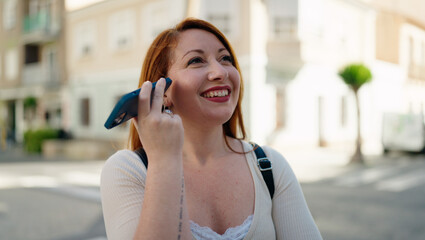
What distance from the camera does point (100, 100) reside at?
22484 mm

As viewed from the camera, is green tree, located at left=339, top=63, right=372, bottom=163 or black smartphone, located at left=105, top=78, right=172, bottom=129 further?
green tree, located at left=339, top=63, right=372, bottom=163

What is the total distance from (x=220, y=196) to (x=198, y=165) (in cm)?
16

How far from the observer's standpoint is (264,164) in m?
1.72

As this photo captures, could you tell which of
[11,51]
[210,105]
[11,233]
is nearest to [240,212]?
[210,105]

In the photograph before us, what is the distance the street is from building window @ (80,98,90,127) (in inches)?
445

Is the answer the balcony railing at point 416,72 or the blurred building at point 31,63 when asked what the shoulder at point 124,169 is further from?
the balcony railing at point 416,72

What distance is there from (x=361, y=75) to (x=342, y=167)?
296 centimetres

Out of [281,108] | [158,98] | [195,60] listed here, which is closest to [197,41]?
[195,60]

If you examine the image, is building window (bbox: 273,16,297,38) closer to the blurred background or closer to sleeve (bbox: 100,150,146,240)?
the blurred background

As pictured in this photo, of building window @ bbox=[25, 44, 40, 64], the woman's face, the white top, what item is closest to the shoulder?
the white top

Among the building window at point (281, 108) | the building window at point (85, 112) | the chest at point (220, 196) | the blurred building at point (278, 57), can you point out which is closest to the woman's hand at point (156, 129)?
the chest at point (220, 196)

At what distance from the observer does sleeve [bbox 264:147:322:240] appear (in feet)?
5.38

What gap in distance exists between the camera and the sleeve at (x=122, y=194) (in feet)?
4.46

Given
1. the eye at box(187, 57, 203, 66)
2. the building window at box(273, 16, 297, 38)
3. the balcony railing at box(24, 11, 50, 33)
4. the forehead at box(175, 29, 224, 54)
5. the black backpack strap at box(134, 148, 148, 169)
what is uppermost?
the balcony railing at box(24, 11, 50, 33)
